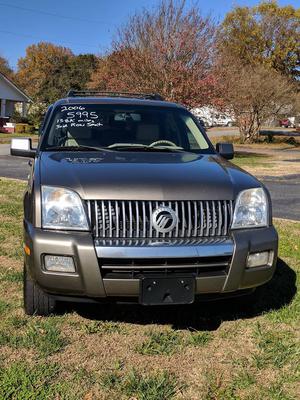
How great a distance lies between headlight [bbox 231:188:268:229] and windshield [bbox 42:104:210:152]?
3.87 ft

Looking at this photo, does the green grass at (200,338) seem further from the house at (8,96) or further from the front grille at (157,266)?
the house at (8,96)

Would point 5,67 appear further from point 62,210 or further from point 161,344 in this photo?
point 161,344

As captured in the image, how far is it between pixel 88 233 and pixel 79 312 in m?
1.03

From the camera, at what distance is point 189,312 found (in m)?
4.04

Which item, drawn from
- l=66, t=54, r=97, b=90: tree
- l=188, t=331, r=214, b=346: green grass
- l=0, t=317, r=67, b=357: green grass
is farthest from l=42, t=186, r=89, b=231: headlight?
l=66, t=54, r=97, b=90: tree

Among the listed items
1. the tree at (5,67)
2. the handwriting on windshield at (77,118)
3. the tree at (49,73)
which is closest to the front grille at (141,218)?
the handwriting on windshield at (77,118)

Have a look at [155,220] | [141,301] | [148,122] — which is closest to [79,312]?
[141,301]

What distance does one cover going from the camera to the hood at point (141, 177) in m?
3.23

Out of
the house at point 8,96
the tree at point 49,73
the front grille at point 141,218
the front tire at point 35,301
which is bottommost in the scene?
the front tire at point 35,301

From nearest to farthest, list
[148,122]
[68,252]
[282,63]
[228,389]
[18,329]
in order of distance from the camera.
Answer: [228,389] < [68,252] < [18,329] < [148,122] < [282,63]

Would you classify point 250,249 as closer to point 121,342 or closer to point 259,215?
point 259,215

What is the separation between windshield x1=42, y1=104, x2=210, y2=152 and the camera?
4.54m

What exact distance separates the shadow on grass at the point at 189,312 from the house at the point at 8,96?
130ft

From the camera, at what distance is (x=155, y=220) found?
10.5 feet
